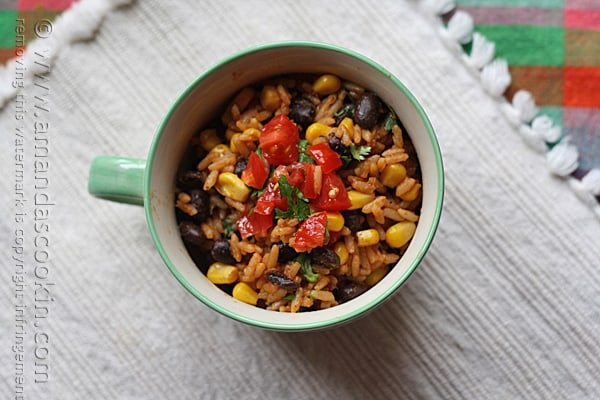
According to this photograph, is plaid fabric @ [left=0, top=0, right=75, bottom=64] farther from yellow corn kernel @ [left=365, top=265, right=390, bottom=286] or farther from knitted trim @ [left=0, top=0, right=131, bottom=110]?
yellow corn kernel @ [left=365, top=265, right=390, bottom=286]

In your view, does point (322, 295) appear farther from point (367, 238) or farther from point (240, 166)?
point (240, 166)

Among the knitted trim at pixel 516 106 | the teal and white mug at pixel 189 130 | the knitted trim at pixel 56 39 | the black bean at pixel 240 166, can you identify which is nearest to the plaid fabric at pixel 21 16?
the knitted trim at pixel 56 39

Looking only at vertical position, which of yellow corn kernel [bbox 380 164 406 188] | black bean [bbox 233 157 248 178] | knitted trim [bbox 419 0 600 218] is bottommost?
black bean [bbox 233 157 248 178]

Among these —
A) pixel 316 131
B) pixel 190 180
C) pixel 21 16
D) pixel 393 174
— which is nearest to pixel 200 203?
pixel 190 180

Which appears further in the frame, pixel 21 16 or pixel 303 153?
pixel 21 16

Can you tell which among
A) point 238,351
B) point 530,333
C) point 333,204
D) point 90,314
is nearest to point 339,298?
point 333,204

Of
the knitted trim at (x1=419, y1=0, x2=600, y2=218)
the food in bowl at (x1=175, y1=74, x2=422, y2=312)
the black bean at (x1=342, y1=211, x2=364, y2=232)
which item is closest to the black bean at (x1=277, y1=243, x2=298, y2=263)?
the food in bowl at (x1=175, y1=74, x2=422, y2=312)

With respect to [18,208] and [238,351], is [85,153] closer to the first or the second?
[18,208]
